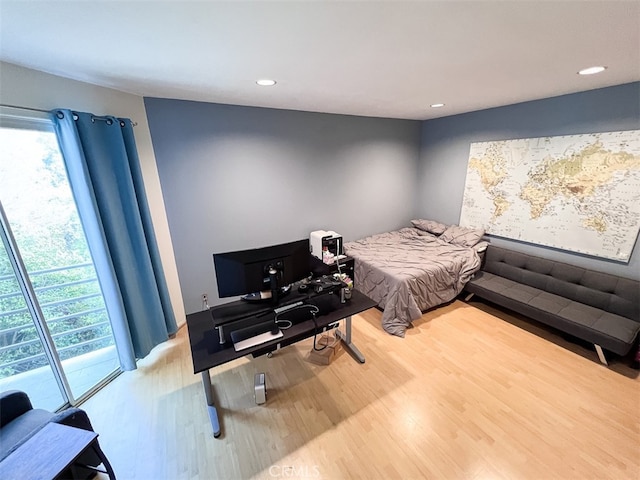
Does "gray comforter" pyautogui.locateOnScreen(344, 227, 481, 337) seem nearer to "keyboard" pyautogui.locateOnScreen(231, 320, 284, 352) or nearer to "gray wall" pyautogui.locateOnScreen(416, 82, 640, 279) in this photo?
"gray wall" pyautogui.locateOnScreen(416, 82, 640, 279)

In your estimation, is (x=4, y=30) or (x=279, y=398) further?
(x=279, y=398)

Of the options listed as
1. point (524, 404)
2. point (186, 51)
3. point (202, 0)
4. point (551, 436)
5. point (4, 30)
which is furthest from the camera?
point (524, 404)

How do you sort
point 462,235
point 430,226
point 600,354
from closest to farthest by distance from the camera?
point 600,354 → point 462,235 → point 430,226

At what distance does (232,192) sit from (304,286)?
4.82ft

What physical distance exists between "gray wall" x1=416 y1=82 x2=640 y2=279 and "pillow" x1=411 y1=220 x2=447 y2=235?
6.1 inches

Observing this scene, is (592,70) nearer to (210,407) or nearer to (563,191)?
(563,191)

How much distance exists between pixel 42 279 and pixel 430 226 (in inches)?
173

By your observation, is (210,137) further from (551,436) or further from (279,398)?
(551,436)

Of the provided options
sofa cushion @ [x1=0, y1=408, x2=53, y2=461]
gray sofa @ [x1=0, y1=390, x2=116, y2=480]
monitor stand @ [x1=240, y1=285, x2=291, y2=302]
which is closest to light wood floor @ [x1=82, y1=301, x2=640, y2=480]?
gray sofa @ [x1=0, y1=390, x2=116, y2=480]

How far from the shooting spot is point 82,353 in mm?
2186

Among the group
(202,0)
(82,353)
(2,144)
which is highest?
(202,0)

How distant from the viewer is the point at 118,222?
193 cm

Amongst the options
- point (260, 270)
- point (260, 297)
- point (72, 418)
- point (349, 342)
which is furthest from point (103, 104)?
point (349, 342)

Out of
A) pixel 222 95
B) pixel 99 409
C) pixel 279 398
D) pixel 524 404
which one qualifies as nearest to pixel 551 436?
→ pixel 524 404
